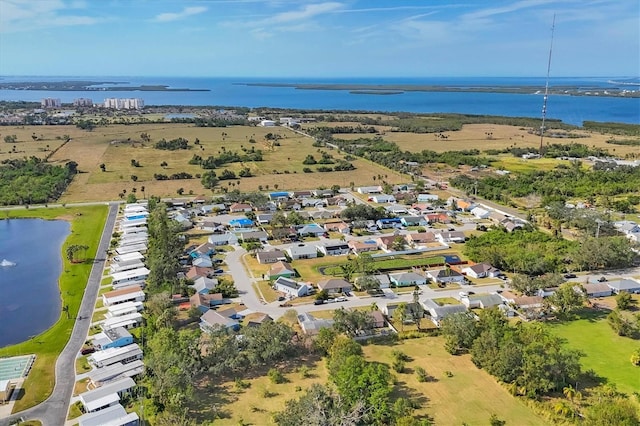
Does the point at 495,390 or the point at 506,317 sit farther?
the point at 506,317

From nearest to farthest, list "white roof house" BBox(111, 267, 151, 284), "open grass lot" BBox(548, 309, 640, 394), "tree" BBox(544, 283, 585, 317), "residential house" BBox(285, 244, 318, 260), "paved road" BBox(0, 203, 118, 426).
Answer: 1. "paved road" BBox(0, 203, 118, 426)
2. "open grass lot" BBox(548, 309, 640, 394)
3. "tree" BBox(544, 283, 585, 317)
4. "white roof house" BBox(111, 267, 151, 284)
5. "residential house" BBox(285, 244, 318, 260)

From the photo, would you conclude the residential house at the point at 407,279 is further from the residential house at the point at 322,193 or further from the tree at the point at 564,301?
the residential house at the point at 322,193

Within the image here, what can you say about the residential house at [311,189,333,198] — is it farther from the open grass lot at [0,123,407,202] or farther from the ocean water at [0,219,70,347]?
the ocean water at [0,219,70,347]

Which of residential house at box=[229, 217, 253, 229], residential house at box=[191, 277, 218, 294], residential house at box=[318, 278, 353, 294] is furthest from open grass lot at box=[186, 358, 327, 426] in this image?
residential house at box=[229, 217, 253, 229]

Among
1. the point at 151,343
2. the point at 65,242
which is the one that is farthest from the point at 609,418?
the point at 65,242

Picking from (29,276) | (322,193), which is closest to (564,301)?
(322,193)

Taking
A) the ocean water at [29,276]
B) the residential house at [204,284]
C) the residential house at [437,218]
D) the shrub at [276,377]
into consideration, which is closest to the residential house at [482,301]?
the shrub at [276,377]

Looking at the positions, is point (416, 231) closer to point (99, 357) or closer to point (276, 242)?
point (276, 242)
